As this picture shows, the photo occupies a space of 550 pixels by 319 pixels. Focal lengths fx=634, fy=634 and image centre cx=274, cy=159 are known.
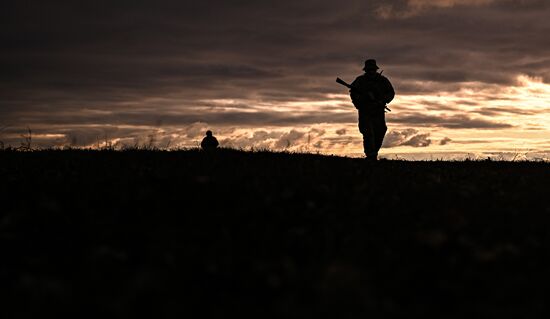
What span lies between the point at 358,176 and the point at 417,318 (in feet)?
19.5

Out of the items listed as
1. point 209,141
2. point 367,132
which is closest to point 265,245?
point 367,132

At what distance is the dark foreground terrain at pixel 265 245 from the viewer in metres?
5.15

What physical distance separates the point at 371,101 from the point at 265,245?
12353 millimetres

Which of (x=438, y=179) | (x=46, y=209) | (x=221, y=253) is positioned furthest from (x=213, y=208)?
(x=438, y=179)

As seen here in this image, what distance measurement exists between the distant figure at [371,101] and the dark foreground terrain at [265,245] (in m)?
7.74

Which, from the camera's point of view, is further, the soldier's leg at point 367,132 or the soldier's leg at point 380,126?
the soldier's leg at point 380,126

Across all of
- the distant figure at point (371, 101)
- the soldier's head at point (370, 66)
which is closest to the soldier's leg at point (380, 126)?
the distant figure at point (371, 101)

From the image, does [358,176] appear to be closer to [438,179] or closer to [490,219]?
[438,179]

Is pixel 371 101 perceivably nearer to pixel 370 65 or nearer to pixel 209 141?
pixel 370 65

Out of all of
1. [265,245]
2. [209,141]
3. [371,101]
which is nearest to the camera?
[265,245]

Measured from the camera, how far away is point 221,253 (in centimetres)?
640

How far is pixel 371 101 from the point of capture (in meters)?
18.4

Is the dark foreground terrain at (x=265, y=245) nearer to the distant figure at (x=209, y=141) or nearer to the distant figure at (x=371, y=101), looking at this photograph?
the distant figure at (x=371, y=101)

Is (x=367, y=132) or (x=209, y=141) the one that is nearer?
(x=367, y=132)
